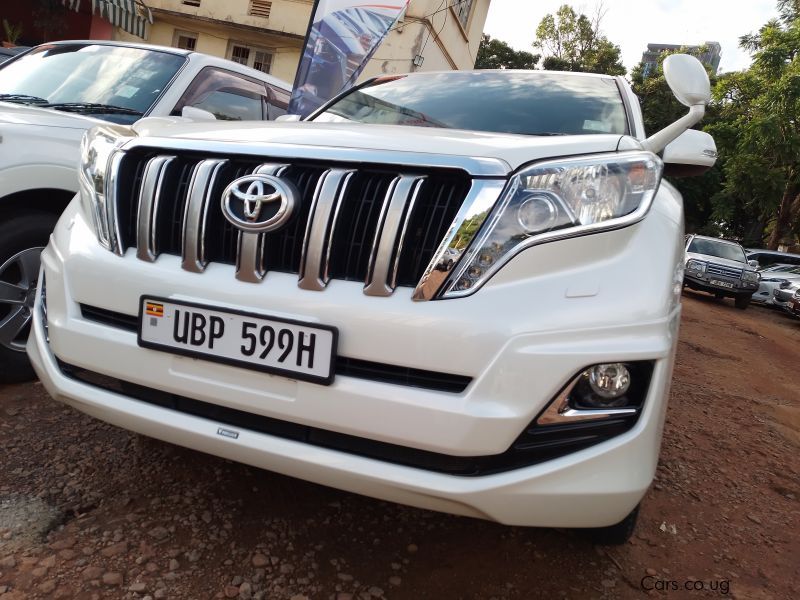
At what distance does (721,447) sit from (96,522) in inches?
117

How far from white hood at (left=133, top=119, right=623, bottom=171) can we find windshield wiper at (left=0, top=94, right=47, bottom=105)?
65.3 inches

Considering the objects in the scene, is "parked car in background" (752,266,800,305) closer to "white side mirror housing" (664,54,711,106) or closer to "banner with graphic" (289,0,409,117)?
"banner with graphic" (289,0,409,117)

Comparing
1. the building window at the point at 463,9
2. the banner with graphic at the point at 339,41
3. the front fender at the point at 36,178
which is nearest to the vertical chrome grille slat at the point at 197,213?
the front fender at the point at 36,178

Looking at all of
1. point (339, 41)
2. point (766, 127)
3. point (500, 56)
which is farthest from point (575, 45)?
point (339, 41)

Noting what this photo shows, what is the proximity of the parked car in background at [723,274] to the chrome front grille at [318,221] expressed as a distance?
13467 millimetres

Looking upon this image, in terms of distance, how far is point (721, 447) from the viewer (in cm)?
329

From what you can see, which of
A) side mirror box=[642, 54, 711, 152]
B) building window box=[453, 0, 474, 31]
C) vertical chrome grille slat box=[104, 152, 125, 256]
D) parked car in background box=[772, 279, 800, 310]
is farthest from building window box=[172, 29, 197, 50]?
side mirror box=[642, 54, 711, 152]

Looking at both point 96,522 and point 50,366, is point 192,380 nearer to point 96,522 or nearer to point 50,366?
point 50,366

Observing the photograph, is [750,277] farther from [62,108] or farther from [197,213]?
[197,213]

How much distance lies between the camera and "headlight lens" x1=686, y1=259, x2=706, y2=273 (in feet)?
44.4

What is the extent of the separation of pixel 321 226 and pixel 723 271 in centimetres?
1373

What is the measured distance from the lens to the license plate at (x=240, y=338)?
146 centimetres

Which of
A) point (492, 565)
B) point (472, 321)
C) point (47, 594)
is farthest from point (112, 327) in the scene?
point (492, 565)

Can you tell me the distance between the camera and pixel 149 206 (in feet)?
5.60
